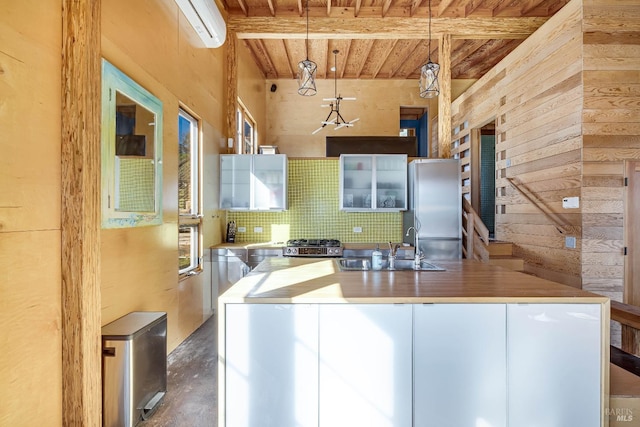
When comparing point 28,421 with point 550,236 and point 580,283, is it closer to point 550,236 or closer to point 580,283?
point 580,283

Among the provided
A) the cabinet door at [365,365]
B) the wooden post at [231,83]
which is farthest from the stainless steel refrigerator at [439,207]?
the wooden post at [231,83]

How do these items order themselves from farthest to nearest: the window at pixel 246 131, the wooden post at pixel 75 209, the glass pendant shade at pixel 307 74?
the window at pixel 246 131, the glass pendant shade at pixel 307 74, the wooden post at pixel 75 209

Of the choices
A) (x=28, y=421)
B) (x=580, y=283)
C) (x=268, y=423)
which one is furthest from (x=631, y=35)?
(x=28, y=421)

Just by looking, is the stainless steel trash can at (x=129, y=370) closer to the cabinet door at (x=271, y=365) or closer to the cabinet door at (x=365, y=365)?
the cabinet door at (x=271, y=365)

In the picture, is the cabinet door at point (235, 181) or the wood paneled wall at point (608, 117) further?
the cabinet door at point (235, 181)

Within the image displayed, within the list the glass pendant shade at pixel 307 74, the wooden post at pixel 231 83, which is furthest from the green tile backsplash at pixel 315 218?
the glass pendant shade at pixel 307 74

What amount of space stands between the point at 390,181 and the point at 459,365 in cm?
285

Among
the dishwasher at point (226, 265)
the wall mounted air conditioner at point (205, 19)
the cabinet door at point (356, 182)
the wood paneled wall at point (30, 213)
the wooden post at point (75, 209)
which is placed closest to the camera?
the wood paneled wall at point (30, 213)

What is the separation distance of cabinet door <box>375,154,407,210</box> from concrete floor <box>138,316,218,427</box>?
2637 millimetres

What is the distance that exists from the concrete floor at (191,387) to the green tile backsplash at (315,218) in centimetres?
165

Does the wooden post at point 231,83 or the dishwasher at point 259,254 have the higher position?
the wooden post at point 231,83

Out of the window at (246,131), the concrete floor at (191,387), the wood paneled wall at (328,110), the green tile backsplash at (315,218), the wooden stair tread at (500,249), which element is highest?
the wood paneled wall at (328,110)

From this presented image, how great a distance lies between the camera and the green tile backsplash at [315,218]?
4480 mm

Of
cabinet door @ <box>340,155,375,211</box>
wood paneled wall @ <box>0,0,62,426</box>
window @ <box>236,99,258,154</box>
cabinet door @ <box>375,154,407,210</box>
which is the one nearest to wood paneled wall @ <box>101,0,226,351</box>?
wood paneled wall @ <box>0,0,62,426</box>
